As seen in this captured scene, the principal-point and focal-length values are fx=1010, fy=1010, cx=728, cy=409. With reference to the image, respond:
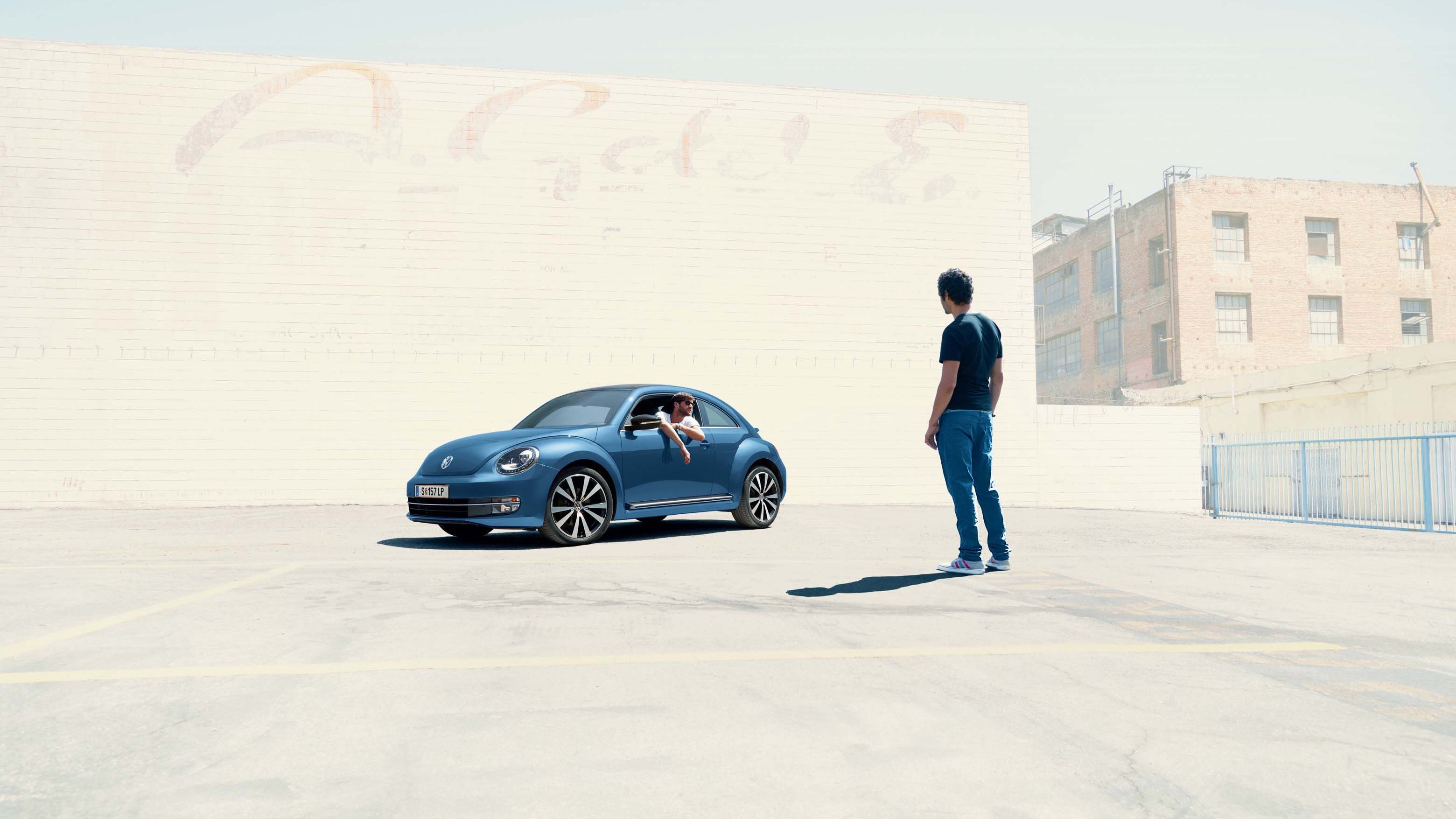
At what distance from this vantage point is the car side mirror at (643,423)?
30.3ft

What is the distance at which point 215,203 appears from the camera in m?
16.1

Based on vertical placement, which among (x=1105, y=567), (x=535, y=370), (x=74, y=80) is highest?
(x=74, y=80)

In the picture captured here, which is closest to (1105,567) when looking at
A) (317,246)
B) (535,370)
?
(535,370)

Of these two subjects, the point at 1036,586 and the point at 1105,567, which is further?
the point at 1105,567

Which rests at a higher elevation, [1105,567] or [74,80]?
[74,80]

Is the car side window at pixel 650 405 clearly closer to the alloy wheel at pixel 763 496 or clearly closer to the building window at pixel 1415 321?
the alloy wheel at pixel 763 496

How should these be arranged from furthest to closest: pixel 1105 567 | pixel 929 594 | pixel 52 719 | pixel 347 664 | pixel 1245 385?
pixel 1245 385 → pixel 1105 567 → pixel 929 594 → pixel 347 664 → pixel 52 719

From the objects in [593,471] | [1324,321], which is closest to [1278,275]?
[1324,321]

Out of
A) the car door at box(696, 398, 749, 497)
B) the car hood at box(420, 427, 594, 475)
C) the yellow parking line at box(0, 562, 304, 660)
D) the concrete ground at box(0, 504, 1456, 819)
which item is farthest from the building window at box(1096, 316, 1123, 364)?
the yellow parking line at box(0, 562, 304, 660)

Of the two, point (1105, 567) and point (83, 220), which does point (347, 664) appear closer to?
point (1105, 567)

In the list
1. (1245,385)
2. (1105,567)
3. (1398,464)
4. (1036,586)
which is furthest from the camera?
(1245,385)

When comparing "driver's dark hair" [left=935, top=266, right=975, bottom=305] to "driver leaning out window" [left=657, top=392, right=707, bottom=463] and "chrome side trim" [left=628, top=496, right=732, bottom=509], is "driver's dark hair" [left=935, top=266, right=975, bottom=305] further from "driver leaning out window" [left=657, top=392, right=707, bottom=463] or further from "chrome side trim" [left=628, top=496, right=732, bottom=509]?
"chrome side trim" [left=628, top=496, right=732, bottom=509]

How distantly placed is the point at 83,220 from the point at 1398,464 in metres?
20.7

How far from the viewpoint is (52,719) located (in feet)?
10.3
